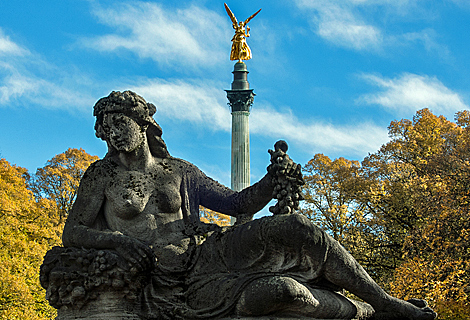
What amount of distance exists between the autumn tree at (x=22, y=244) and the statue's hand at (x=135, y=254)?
14119 mm

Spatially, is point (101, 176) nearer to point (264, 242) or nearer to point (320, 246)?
point (264, 242)

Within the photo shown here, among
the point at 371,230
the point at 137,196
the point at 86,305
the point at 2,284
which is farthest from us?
the point at 371,230

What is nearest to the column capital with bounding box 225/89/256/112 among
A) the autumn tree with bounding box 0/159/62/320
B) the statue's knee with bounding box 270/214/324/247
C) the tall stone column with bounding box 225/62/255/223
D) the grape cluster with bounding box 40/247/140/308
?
the tall stone column with bounding box 225/62/255/223

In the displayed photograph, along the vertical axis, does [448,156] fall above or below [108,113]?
above

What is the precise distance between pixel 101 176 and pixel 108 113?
45 centimetres

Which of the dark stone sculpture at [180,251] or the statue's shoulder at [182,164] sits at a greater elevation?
the statue's shoulder at [182,164]

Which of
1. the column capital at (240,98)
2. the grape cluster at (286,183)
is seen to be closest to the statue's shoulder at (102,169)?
the grape cluster at (286,183)

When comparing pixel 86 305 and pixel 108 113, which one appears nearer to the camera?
pixel 86 305

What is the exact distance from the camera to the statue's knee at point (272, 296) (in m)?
3.81

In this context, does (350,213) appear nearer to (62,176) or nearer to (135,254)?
(62,176)

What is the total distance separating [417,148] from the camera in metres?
23.0

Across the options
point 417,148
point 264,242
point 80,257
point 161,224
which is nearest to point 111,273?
point 80,257

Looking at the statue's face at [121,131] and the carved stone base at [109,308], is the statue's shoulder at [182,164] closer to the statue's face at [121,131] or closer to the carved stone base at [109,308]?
the statue's face at [121,131]

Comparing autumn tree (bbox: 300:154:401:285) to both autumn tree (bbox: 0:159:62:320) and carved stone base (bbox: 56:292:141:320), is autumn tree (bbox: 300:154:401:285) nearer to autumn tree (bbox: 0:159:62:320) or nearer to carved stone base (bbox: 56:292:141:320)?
autumn tree (bbox: 0:159:62:320)
